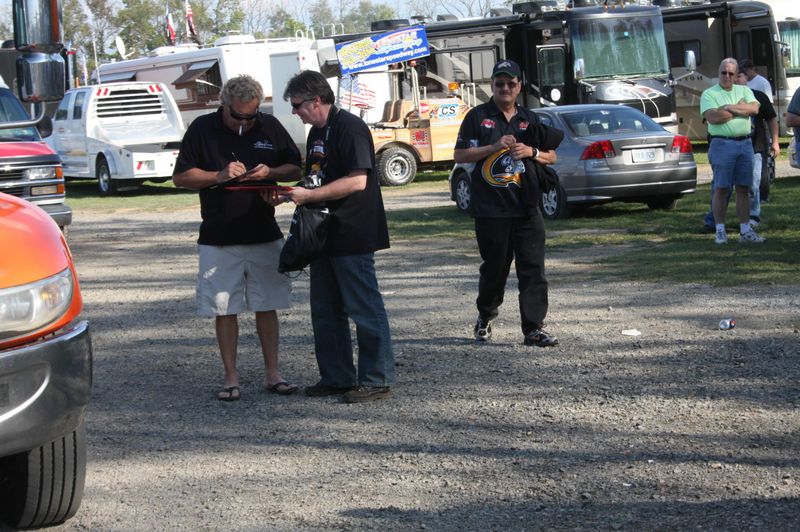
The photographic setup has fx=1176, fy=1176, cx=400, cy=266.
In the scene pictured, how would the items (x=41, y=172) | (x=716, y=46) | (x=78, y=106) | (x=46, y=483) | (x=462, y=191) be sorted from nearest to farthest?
(x=46, y=483), (x=41, y=172), (x=462, y=191), (x=78, y=106), (x=716, y=46)

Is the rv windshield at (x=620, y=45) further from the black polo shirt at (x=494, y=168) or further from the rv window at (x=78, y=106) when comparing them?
the black polo shirt at (x=494, y=168)

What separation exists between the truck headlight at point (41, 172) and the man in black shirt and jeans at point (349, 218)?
6.74 m

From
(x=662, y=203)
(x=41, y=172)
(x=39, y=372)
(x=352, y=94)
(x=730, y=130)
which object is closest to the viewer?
→ (x=39, y=372)

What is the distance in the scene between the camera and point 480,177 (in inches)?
313

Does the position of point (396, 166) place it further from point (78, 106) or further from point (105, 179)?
point (78, 106)

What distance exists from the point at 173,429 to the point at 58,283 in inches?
80.8

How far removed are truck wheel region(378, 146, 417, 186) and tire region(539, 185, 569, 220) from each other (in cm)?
759

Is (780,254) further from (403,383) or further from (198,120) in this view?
(198,120)

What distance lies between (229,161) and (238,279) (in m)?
0.68

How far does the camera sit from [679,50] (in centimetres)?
2809

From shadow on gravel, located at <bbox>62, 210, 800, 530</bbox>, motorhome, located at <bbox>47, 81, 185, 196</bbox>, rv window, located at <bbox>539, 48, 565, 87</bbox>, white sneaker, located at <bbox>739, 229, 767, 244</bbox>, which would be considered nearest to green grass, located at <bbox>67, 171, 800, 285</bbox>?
white sneaker, located at <bbox>739, 229, 767, 244</bbox>

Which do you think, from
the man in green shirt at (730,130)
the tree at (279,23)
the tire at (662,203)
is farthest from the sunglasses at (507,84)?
the tree at (279,23)

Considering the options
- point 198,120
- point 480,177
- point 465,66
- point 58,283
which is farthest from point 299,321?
point 465,66

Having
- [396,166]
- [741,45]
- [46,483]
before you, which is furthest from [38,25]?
[741,45]
